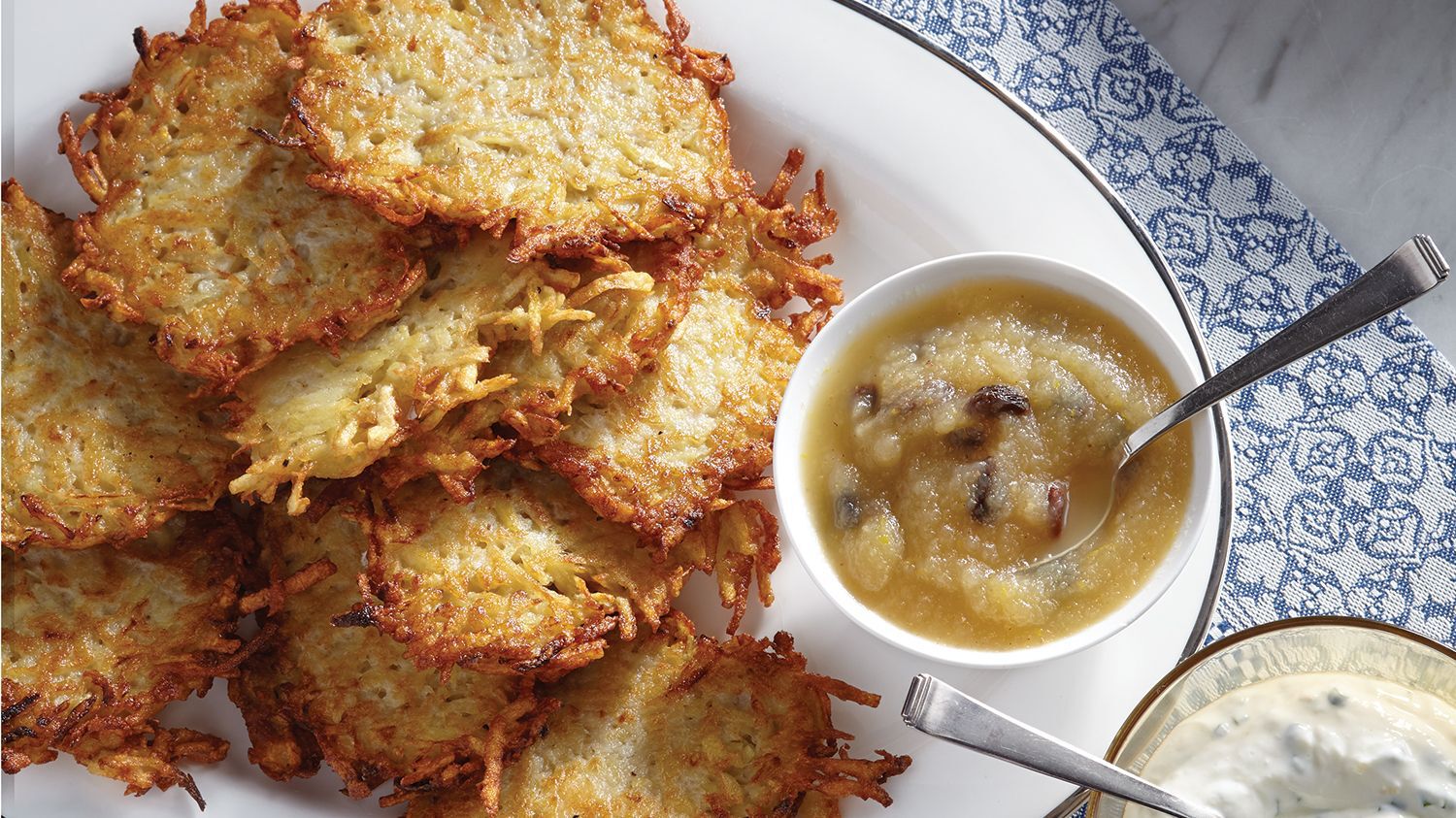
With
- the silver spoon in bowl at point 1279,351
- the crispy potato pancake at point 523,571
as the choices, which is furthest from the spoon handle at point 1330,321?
the crispy potato pancake at point 523,571

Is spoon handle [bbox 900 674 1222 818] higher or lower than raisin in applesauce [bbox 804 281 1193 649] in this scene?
lower

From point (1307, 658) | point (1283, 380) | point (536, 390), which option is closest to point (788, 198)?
point (536, 390)

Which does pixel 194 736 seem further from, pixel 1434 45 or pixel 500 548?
pixel 1434 45

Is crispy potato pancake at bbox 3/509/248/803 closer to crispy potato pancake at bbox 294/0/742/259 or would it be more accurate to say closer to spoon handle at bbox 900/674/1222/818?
crispy potato pancake at bbox 294/0/742/259

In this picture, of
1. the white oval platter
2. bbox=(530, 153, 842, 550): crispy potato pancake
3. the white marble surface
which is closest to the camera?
bbox=(530, 153, 842, 550): crispy potato pancake

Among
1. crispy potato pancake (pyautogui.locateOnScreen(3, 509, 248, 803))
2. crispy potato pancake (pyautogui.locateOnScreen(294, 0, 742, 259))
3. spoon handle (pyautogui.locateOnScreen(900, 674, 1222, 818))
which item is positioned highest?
crispy potato pancake (pyautogui.locateOnScreen(294, 0, 742, 259))

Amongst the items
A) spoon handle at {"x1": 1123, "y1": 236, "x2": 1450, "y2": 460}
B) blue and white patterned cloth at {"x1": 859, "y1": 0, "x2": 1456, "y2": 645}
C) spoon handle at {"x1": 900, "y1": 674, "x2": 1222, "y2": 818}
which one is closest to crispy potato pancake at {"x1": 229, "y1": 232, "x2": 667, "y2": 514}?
spoon handle at {"x1": 900, "y1": 674, "x2": 1222, "y2": 818}

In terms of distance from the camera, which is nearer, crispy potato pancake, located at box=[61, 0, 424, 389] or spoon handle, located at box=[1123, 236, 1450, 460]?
spoon handle, located at box=[1123, 236, 1450, 460]

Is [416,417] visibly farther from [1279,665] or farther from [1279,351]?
[1279,665]
